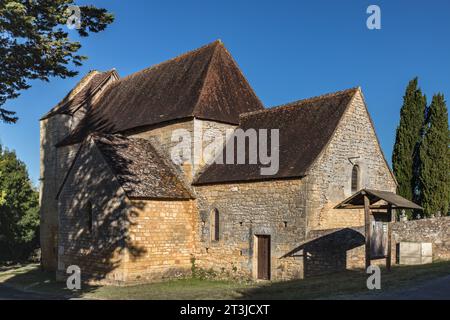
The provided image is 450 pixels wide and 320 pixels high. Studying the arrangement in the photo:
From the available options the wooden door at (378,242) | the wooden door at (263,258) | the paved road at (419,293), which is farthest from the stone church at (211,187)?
the paved road at (419,293)

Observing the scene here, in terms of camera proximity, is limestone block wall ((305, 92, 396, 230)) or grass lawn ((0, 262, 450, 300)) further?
limestone block wall ((305, 92, 396, 230))

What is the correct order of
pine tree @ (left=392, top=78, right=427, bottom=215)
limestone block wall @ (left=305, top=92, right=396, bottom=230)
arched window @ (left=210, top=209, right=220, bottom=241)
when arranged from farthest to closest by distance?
pine tree @ (left=392, top=78, right=427, bottom=215)
arched window @ (left=210, top=209, right=220, bottom=241)
limestone block wall @ (left=305, top=92, right=396, bottom=230)

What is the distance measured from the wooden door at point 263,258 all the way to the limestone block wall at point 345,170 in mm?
2109

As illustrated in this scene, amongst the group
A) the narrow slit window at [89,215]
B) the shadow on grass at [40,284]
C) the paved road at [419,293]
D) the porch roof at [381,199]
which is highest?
the porch roof at [381,199]

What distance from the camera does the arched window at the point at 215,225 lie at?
20.6 meters

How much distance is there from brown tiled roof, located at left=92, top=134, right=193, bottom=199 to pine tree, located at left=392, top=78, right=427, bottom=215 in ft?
48.4

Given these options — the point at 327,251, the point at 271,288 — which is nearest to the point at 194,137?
the point at 327,251

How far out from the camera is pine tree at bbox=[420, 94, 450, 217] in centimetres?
2872

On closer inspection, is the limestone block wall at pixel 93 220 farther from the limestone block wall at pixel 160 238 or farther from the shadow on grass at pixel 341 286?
the shadow on grass at pixel 341 286

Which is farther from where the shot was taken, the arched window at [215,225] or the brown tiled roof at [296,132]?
the arched window at [215,225]

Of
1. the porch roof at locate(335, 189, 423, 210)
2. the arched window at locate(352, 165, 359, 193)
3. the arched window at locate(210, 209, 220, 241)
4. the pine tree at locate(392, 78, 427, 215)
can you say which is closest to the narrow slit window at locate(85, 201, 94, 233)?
the arched window at locate(210, 209, 220, 241)

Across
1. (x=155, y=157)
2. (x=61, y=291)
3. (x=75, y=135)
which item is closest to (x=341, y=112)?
(x=155, y=157)

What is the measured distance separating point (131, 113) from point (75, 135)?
12.9 ft

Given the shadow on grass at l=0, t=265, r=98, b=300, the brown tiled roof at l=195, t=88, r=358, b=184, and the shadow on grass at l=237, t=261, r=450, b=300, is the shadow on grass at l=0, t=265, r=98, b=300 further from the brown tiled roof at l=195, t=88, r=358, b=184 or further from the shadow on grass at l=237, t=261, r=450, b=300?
the brown tiled roof at l=195, t=88, r=358, b=184
